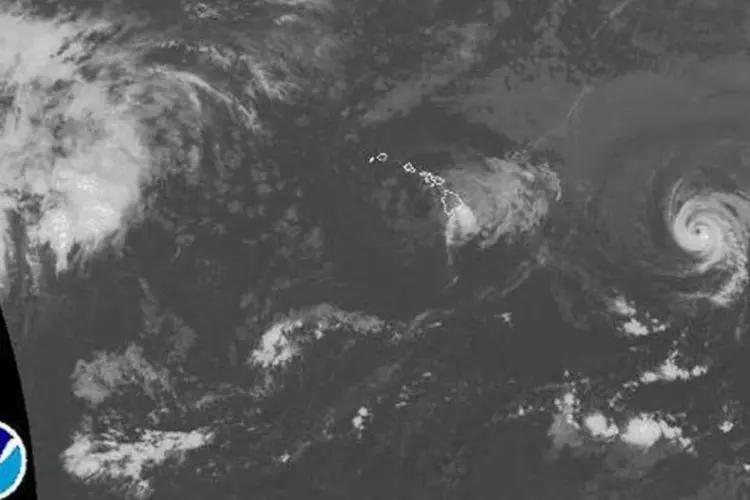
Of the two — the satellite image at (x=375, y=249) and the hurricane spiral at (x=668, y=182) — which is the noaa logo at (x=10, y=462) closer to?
the satellite image at (x=375, y=249)

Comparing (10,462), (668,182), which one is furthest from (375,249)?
(10,462)

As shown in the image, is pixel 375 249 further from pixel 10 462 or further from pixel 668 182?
pixel 10 462

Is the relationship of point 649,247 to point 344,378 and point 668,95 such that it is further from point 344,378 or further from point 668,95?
point 344,378

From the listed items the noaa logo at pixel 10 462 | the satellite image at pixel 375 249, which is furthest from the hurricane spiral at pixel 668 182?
the noaa logo at pixel 10 462

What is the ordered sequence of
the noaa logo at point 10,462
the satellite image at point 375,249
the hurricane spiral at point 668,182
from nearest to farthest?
1. the noaa logo at point 10,462
2. the satellite image at point 375,249
3. the hurricane spiral at point 668,182

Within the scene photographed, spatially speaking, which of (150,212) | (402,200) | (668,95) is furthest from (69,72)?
(668,95)
